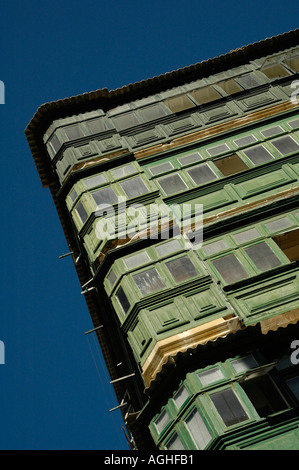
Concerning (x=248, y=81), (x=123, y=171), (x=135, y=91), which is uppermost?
(x=135, y=91)

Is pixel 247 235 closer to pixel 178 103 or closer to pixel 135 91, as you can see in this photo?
pixel 178 103

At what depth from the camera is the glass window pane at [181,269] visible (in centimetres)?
1573

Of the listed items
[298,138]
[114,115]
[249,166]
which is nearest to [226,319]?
[249,166]

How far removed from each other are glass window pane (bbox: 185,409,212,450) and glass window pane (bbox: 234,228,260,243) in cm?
522

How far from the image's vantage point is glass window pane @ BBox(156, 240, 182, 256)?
16.5 m

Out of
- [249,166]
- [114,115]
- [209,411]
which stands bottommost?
[209,411]

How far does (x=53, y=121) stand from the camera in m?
23.1

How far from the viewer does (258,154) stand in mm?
19203

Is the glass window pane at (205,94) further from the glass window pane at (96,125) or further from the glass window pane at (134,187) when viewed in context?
the glass window pane at (134,187)

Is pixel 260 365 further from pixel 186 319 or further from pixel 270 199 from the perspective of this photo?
pixel 270 199

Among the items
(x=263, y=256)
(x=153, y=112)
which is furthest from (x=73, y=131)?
(x=263, y=256)

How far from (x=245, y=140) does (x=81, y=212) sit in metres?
5.64

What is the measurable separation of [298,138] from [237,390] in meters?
9.44

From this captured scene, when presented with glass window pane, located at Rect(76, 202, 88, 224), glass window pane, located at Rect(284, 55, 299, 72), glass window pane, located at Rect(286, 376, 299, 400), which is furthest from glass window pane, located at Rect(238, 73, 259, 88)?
glass window pane, located at Rect(286, 376, 299, 400)
